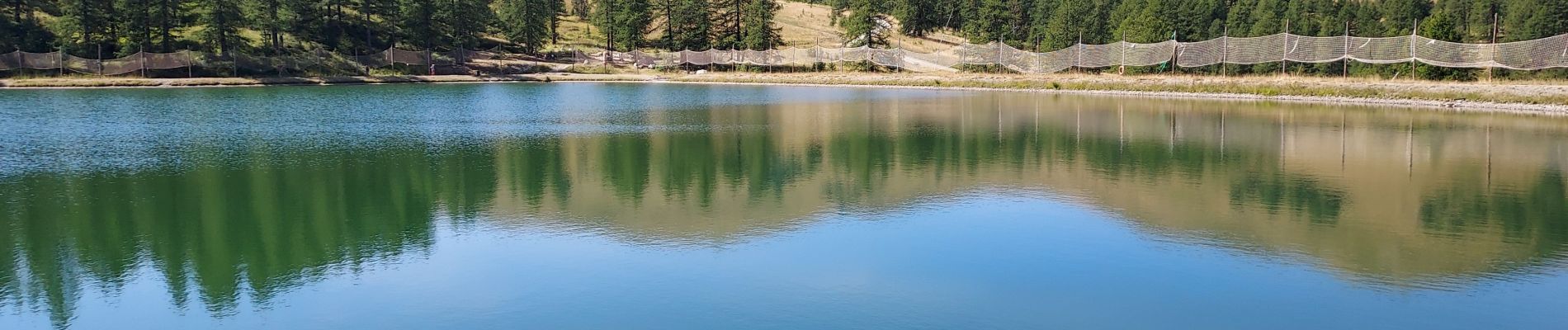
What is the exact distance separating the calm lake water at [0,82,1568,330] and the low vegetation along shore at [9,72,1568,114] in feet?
24.7

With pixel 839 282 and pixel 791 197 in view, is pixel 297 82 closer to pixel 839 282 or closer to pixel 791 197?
pixel 791 197

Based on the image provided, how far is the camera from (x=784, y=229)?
12617 millimetres

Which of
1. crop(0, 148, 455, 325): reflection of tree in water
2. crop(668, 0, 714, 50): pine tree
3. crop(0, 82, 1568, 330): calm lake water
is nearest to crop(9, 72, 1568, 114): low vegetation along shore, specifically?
crop(0, 82, 1568, 330): calm lake water

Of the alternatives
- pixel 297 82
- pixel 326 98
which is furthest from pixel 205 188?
pixel 297 82

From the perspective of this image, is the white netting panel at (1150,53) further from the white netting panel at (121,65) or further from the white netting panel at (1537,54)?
the white netting panel at (121,65)

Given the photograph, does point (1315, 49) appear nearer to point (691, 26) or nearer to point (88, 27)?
point (691, 26)

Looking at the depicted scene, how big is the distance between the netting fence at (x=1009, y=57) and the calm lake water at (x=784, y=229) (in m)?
13.4

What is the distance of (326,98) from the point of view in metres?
41.1

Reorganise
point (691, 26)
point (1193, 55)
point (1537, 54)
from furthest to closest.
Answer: point (691, 26)
point (1193, 55)
point (1537, 54)

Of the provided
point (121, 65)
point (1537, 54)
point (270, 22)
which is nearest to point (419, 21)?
point (270, 22)

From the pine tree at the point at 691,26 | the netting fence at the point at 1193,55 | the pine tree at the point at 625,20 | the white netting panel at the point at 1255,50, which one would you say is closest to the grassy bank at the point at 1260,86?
the white netting panel at the point at 1255,50

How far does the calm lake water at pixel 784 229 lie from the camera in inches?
354

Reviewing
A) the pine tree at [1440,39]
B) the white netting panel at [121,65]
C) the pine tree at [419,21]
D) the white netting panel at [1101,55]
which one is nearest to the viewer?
the pine tree at [1440,39]

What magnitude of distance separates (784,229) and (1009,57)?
144 ft
